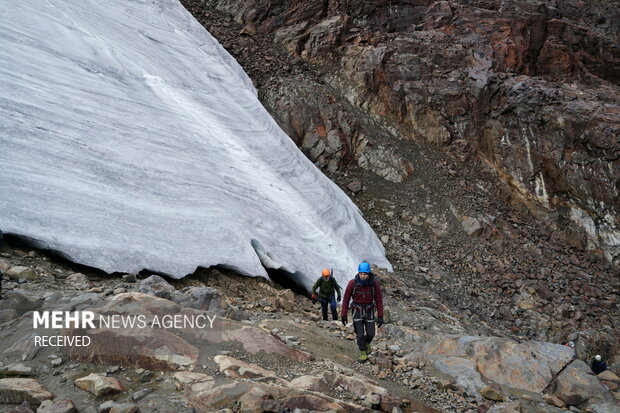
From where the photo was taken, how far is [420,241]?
56.1 feet

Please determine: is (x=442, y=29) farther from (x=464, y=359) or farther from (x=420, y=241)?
(x=464, y=359)

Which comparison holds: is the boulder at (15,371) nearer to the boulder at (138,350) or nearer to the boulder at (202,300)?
the boulder at (138,350)

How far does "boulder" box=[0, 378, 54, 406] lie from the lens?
361cm

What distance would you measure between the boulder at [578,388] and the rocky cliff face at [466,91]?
1317cm

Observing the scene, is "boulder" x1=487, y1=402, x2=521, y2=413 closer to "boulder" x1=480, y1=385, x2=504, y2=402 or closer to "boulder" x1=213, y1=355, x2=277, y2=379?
"boulder" x1=480, y1=385, x2=504, y2=402

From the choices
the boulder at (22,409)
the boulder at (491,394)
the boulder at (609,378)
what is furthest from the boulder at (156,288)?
the boulder at (609,378)

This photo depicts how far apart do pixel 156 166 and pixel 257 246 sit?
3.21 metres

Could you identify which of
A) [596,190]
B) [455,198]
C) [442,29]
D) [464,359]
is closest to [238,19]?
[442,29]

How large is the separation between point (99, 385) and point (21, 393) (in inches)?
23.3

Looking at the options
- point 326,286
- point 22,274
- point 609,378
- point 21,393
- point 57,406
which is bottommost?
point 22,274

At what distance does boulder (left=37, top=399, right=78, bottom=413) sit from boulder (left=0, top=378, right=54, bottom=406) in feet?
0.35

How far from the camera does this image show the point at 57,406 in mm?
3543

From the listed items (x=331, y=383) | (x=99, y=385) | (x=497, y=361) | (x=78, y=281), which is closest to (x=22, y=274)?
(x=78, y=281)

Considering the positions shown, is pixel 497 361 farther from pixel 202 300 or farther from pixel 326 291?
pixel 202 300
